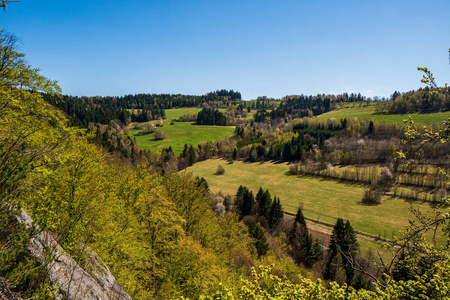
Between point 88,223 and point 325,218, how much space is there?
246ft

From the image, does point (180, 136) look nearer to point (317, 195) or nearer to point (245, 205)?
point (317, 195)

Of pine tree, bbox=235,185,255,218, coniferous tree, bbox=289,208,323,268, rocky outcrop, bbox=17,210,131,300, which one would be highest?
rocky outcrop, bbox=17,210,131,300

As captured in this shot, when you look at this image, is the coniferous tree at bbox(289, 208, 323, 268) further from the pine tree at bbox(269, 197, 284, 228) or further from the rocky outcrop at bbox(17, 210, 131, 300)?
the rocky outcrop at bbox(17, 210, 131, 300)

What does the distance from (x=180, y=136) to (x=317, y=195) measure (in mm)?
109237

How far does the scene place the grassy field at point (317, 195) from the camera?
69125 mm

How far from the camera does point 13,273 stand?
653 centimetres

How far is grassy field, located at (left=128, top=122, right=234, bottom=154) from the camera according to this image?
139m

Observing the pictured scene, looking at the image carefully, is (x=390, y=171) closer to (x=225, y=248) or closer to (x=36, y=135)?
(x=225, y=248)

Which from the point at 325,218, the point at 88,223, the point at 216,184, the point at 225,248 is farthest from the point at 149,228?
the point at 216,184

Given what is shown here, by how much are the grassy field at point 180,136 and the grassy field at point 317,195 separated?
26508 mm

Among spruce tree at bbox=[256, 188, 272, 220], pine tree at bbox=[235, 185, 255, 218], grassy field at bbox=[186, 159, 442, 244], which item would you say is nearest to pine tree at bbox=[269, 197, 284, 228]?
spruce tree at bbox=[256, 188, 272, 220]

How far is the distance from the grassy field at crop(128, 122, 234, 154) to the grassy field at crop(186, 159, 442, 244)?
87.0ft

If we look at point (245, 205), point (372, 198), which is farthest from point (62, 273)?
point (372, 198)

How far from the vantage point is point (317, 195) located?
8988cm
